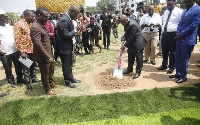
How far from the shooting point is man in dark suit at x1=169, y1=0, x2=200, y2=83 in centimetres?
401

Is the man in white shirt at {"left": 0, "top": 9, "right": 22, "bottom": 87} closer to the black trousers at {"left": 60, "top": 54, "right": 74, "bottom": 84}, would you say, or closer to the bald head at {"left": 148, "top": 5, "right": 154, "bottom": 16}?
the black trousers at {"left": 60, "top": 54, "right": 74, "bottom": 84}

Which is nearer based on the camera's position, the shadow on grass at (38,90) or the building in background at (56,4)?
the shadow on grass at (38,90)

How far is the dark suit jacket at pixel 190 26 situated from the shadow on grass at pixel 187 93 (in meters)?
1.16

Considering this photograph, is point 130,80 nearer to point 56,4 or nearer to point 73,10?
point 73,10

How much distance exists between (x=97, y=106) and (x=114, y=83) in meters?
1.18

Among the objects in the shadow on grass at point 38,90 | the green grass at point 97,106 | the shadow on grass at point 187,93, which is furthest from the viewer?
the shadow on grass at point 38,90

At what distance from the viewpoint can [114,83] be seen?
4.63 m

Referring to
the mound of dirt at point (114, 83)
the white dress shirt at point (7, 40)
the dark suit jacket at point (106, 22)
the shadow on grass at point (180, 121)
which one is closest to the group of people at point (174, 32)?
the mound of dirt at point (114, 83)

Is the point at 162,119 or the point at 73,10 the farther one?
the point at 73,10

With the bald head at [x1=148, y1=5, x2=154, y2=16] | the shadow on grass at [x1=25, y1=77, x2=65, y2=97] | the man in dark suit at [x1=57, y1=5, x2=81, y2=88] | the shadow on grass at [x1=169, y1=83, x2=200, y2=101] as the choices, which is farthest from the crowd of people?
the bald head at [x1=148, y1=5, x2=154, y2=16]

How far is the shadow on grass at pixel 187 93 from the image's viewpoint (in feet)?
12.3

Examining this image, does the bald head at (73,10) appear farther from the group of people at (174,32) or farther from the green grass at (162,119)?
the green grass at (162,119)

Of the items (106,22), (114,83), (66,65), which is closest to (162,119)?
(114,83)

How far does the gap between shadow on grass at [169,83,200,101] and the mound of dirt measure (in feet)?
3.63
